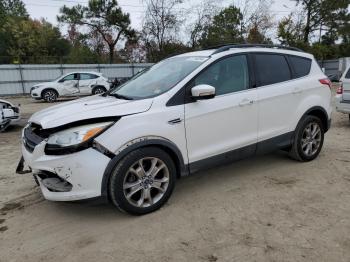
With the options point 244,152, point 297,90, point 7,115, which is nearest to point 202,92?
point 244,152

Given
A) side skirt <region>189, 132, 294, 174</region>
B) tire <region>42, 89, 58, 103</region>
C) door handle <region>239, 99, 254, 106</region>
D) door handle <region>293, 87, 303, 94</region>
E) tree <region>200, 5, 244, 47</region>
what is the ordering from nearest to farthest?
side skirt <region>189, 132, 294, 174</region>
door handle <region>239, 99, 254, 106</region>
door handle <region>293, 87, 303, 94</region>
tire <region>42, 89, 58, 103</region>
tree <region>200, 5, 244, 47</region>

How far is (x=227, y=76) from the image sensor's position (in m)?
4.37

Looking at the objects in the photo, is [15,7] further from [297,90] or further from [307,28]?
[297,90]

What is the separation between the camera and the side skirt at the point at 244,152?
13.5ft

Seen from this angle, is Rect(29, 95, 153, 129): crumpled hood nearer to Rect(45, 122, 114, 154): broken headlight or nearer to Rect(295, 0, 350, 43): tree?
Rect(45, 122, 114, 154): broken headlight

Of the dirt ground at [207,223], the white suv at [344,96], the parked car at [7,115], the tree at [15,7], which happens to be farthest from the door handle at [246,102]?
the tree at [15,7]

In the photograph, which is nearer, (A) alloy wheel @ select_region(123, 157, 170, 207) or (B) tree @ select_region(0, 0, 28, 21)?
(A) alloy wheel @ select_region(123, 157, 170, 207)

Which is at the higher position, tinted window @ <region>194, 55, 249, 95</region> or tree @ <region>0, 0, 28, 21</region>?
tree @ <region>0, 0, 28, 21</region>

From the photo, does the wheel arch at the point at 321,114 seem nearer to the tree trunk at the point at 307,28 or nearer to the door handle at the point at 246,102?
the door handle at the point at 246,102

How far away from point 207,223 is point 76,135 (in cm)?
158

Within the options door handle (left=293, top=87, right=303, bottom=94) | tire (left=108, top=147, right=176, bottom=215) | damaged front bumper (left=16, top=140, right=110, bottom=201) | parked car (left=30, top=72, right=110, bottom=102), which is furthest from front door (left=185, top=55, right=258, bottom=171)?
parked car (left=30, top=72, right=110, bottom=102)

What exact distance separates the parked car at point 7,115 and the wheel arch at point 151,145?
22.3 feet

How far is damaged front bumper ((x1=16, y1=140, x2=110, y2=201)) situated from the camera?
132 inches

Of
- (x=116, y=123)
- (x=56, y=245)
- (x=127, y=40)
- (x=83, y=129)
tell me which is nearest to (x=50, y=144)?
(x=83, y=129)
